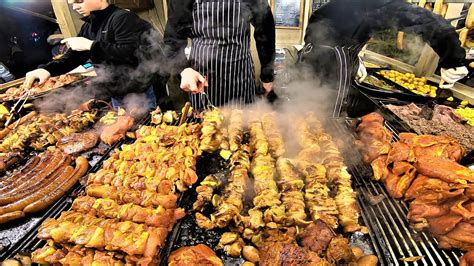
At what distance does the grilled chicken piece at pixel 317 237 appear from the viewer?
74.4 inches

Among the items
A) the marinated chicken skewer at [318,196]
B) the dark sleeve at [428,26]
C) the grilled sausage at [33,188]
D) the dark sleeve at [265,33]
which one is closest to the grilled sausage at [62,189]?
the grilled sausage at [33,188]

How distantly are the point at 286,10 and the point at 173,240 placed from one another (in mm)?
8375

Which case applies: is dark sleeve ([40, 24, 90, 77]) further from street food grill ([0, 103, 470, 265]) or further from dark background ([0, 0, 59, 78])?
dark background ([0, 0, 59, 78])

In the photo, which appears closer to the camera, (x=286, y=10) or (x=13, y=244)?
(x=13, y=244)

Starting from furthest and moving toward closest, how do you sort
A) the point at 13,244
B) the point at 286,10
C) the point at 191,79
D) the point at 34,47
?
the point at 286,10 < the point at 34,47 < the point at 191,79 < the point at 13,244

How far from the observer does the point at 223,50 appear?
4.51 metres

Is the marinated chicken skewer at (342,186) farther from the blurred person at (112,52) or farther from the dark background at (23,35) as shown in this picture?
the dark background at (23,35)

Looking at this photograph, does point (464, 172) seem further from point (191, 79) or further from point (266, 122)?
point (191, 79)

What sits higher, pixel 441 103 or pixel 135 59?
pixel 135 59

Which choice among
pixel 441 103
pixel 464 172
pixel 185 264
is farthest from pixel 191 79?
pixel 441 103

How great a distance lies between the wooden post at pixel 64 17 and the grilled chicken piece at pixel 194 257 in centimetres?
708

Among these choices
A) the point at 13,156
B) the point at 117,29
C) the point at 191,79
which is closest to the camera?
the point at 13,156

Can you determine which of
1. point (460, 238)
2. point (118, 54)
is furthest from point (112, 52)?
point (460, 238)

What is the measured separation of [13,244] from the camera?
6.66 ft
